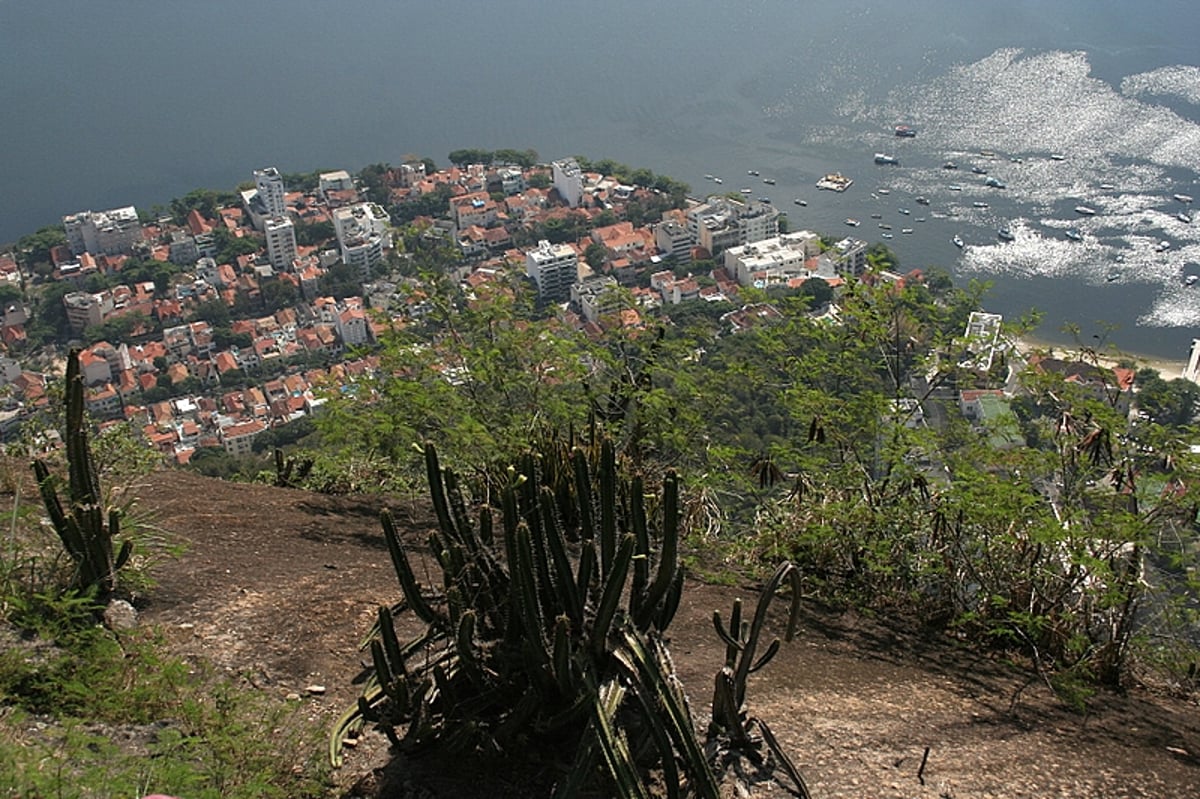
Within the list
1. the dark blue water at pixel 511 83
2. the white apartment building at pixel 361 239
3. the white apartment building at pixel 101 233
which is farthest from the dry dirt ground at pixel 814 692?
the white apartment building at pixel 101 233

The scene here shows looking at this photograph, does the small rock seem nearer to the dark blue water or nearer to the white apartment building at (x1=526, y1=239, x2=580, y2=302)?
the white apartment building at (x1=526, y1=239, x2=580, y2=302)

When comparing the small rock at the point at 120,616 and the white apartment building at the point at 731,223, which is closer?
the small rock at the point at 120,616

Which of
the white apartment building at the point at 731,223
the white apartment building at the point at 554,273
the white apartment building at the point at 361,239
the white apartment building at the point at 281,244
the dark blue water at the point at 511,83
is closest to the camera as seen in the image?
the white apartment building at the point at 554,273

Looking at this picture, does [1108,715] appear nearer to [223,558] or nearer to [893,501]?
[893,501]

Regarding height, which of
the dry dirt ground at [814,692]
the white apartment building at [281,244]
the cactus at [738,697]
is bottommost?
the white apartment building at [281,244]

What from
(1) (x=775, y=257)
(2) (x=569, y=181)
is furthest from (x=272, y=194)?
(1) (x=775, y=257)

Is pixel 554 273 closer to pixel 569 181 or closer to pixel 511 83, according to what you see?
pixel 569 181

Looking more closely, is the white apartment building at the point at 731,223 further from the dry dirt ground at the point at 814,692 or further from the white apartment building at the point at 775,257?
the dry dirt ground at the point at 814,692
